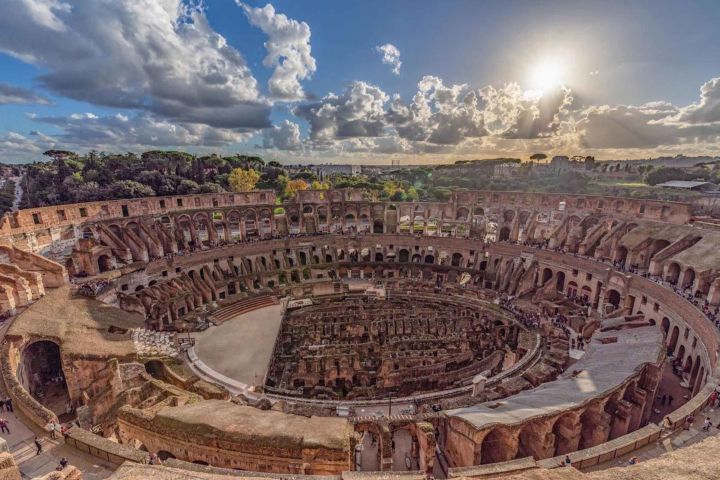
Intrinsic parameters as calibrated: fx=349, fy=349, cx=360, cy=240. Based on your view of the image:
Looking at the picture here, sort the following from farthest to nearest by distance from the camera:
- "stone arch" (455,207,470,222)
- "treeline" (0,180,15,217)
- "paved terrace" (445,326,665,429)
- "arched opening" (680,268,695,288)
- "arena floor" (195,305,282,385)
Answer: "treeline" (0,180,15,217) → "stone arch" (455,207,470,222) → "arched opening" (680,268,695,288) → "arena floor" (195,305,282,385) → "paved terrace" (445,326,665,429)

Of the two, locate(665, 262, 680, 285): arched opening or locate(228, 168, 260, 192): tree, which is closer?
locate(665, 262, 680, 285): arched opening

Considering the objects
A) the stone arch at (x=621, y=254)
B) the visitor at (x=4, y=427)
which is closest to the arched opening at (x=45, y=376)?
the visitor at (x=4, y=427)

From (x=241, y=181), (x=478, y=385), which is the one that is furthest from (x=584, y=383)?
(x=241, y=181)

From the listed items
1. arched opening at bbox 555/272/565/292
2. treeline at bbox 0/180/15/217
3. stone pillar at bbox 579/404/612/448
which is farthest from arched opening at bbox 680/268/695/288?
treeline at bbox 0/180/15/217

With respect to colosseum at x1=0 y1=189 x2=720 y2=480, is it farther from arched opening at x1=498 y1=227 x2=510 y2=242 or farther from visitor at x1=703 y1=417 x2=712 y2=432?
arched opening at x1=498 y1=227 x2=510 y2=242

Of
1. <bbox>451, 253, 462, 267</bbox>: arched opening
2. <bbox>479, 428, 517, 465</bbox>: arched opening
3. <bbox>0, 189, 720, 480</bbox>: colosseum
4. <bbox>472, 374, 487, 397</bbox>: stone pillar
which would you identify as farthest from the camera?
<bbox>451, 253, 462, 267</bbox>: arched opening

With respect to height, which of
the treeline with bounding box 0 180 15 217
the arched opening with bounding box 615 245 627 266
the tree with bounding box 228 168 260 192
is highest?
the tree with bounding box 228 168 260 192

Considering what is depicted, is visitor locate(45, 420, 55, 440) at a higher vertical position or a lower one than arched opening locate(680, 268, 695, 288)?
lower

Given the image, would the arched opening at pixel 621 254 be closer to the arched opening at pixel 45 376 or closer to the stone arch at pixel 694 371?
the stone arch at pixel 694 371
